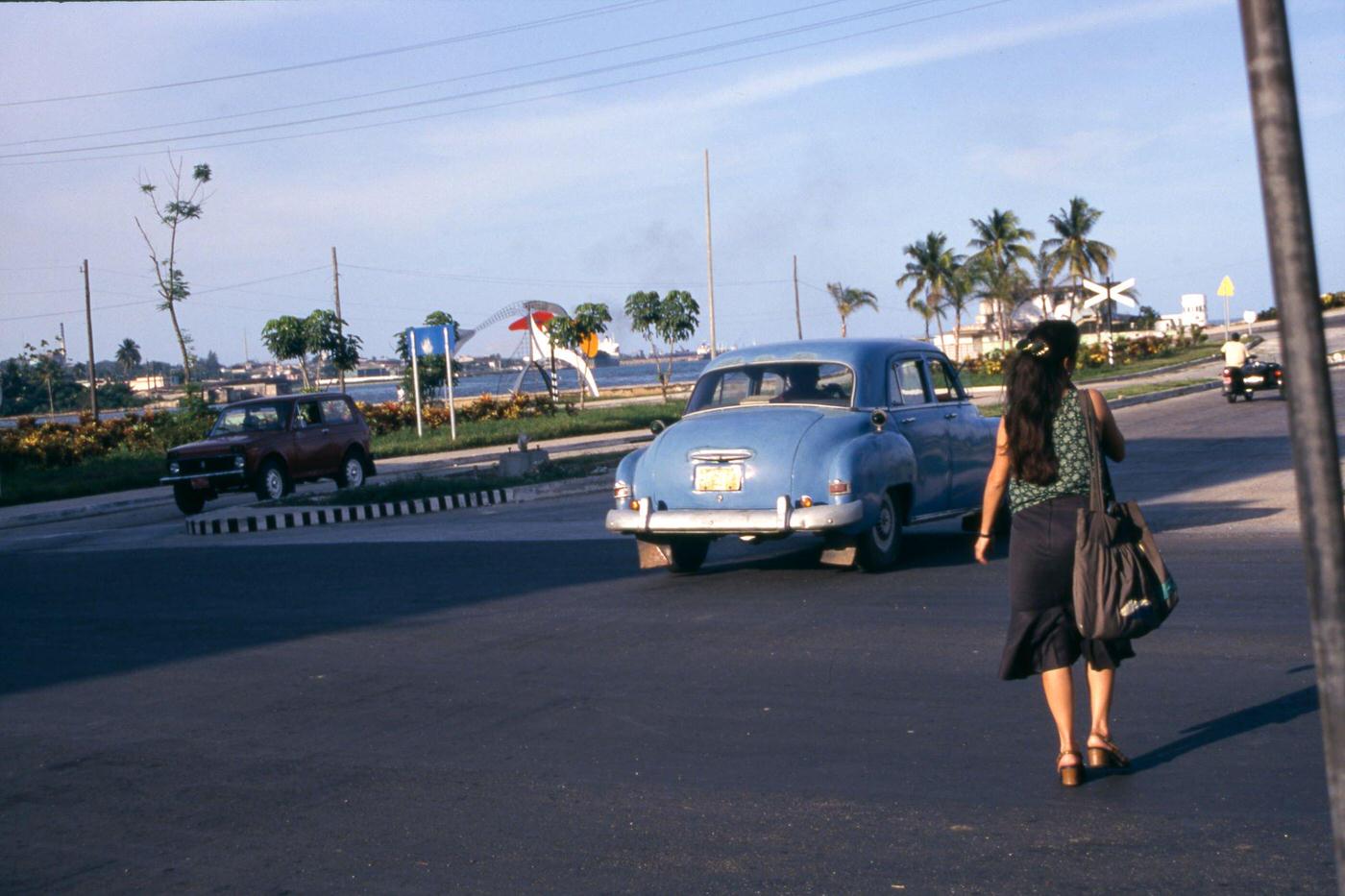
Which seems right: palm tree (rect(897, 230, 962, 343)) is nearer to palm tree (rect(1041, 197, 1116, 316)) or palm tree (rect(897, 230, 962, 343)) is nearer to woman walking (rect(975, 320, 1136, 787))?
palm tree (rect(1041, 197, 1116, 316))

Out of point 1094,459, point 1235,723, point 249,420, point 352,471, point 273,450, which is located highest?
point 249,420

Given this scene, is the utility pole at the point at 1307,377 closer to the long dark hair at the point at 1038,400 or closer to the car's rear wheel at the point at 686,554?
the long dark hair at the point at 1038,400

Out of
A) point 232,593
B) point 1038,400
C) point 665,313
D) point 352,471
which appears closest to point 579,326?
point 665,313

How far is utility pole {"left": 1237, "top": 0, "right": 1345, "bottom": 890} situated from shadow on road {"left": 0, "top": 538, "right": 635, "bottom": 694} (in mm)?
8141

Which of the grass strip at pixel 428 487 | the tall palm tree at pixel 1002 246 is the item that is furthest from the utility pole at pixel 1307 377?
the tall palm tree at pixel 1002 246

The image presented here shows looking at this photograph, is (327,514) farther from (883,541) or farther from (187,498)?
(883,541)

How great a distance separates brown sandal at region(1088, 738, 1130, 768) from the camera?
552 centimetres

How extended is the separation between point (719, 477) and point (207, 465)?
13698 mm

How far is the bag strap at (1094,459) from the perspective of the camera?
5412 millimetres

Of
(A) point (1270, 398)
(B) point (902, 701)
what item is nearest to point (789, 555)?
(B) point (902, 701)

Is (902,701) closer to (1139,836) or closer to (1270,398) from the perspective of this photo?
(1139,836)

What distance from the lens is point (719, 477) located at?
10.8 meters

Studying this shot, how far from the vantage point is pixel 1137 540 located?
17.8 ft

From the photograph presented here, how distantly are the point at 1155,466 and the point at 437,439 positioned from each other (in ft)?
63.5
